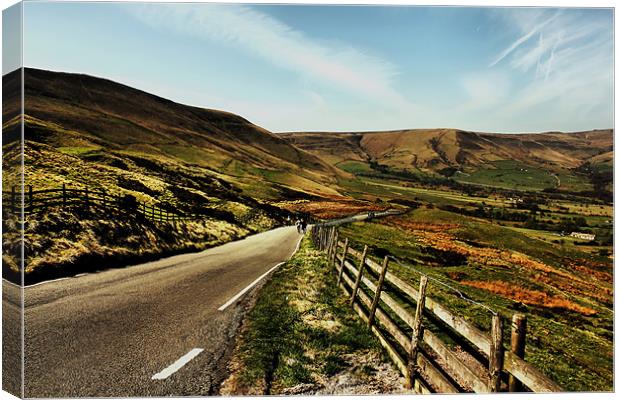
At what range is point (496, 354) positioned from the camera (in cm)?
534

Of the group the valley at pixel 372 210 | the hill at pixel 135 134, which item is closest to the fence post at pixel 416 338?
the valley at pixel 372 210

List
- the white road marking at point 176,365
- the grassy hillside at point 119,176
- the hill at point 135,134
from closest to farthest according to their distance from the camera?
the white road marking at point 176,365 → the grassy hillside at point 119,176 → the hill at point 135,134

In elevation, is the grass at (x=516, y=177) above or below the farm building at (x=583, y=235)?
above

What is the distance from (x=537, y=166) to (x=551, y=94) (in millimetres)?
5623

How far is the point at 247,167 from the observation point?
18188 mm

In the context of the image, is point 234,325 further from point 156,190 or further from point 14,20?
point 14,20

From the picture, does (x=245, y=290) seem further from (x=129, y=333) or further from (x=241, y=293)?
(x=129, y=333)

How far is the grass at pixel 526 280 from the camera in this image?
32.4 feet

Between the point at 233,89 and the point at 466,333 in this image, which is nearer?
the point at 466,333

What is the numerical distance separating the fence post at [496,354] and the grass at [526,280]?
442 cm

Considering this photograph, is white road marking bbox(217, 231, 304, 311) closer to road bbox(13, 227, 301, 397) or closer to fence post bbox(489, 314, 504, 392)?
road bbox(13, 227, 301, 397)

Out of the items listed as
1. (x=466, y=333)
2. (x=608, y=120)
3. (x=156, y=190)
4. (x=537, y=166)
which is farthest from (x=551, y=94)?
(x=156, y=190)

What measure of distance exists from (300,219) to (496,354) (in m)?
11.2

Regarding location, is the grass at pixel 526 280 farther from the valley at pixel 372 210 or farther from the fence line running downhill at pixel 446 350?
the fence line running downhill at pixel 446 350
